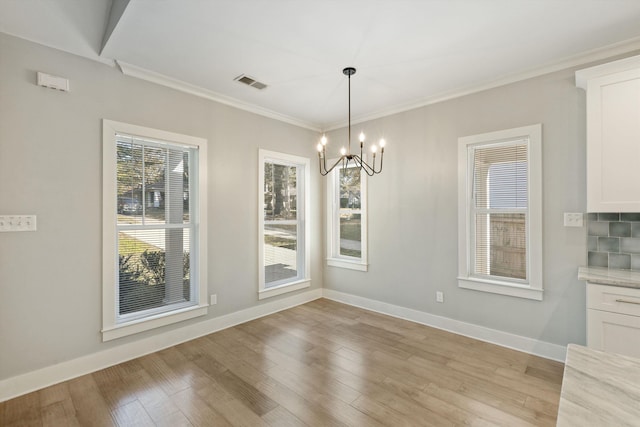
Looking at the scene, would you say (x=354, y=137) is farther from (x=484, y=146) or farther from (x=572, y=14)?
(x=572, y=14)

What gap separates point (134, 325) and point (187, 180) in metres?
1.56

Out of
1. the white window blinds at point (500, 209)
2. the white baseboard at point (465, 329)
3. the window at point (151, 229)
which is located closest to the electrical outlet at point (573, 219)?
the white window blinds at point (500, 209)

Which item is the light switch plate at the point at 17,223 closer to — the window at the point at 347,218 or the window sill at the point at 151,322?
the window sill at the point at 151,322

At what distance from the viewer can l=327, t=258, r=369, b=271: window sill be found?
438 centimetres

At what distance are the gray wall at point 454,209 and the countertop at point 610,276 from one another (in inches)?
7.3

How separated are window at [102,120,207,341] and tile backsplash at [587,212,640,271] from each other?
3.82 m

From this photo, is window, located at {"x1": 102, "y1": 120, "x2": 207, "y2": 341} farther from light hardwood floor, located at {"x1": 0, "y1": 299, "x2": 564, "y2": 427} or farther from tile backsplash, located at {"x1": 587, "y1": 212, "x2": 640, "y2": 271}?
tile backsplash, located at {"x1": 587, "y1": 212, "x2": 640, "y2": 271}

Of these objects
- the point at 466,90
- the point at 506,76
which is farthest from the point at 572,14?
the point at 466,90

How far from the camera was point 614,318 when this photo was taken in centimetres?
226

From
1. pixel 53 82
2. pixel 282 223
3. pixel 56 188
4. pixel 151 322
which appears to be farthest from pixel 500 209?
pixel 53 82

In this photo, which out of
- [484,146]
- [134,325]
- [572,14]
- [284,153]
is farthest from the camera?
[284,153]

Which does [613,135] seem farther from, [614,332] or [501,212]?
[614,332]

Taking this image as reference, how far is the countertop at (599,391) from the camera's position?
67 centimetres

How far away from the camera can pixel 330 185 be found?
483 centimetres
